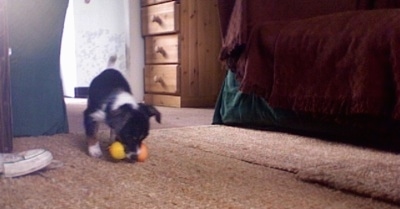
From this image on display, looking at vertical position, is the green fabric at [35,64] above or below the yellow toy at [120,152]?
above

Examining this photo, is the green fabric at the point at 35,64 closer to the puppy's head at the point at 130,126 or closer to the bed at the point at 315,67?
the puppy's head at the point at 130,126

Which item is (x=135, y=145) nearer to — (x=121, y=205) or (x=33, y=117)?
(x=121, y=205)

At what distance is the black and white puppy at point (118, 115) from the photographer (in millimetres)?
1483

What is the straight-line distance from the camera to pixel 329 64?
1.67m

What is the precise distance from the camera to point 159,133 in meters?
2.02

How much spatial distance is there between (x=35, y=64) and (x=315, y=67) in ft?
3.29

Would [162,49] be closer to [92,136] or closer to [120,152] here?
[92,136]

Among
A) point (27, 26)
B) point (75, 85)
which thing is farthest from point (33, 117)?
point (75, 85)

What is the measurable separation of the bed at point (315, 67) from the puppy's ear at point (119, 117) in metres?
0.56

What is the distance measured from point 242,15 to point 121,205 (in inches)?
45.7

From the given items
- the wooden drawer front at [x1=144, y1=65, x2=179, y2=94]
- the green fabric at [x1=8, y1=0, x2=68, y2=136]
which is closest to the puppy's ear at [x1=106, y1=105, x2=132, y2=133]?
the green fabric at [x1=8, y1=0, x2=68, y2=136]

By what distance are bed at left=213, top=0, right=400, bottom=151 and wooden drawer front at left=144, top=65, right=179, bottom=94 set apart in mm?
1038

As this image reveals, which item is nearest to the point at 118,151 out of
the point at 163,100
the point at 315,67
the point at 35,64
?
the point at 35,64

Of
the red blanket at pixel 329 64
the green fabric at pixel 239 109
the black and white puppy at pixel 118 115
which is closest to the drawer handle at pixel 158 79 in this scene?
the green fabric at pixel 239 109
